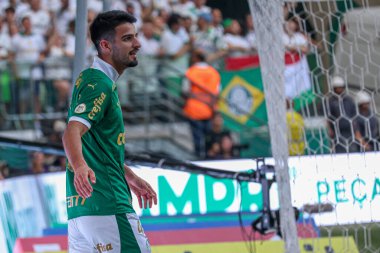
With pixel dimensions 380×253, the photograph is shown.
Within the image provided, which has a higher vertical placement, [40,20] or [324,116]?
[40,20]

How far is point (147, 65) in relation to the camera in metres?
14.0

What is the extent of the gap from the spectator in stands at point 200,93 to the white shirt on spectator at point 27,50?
2150mm

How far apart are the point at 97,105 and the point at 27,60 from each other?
30.0ft

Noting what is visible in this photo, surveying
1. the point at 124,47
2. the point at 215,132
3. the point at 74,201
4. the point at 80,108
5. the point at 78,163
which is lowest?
the point at 74,201

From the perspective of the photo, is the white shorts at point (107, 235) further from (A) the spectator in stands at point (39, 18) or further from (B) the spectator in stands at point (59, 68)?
(A) the spectator in stands at point (39, 18)

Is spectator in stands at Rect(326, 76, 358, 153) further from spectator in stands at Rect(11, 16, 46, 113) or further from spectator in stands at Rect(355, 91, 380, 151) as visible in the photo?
spectator in stands at Rect(11, 16, 46, 113)

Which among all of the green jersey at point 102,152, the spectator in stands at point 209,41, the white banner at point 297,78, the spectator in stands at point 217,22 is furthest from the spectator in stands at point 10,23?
the green jersey at point 102,152

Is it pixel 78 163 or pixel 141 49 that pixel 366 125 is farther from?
pixel 141 49

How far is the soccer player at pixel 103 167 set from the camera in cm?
454

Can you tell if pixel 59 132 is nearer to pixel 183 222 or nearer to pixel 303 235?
pixel 183 222

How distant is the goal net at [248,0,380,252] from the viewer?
6.20 metres

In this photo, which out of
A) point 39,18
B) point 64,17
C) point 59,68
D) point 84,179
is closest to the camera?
point 84,179

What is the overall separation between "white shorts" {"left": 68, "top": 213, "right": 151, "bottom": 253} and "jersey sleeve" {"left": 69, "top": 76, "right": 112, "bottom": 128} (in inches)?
18.9

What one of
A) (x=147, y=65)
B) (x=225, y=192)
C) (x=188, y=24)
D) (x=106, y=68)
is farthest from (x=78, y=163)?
(x=188, y=24)
